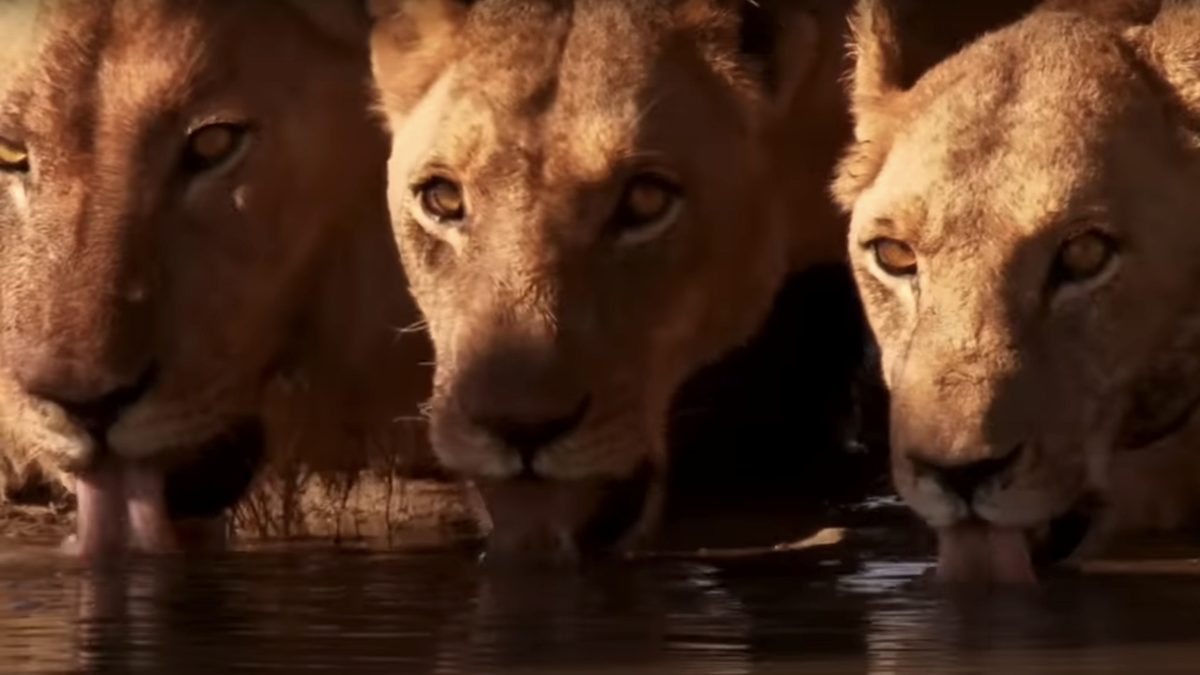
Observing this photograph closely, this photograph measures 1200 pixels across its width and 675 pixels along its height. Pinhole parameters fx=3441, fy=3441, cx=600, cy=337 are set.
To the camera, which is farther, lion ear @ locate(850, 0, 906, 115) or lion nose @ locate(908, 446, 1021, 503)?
lion ear @ locate(850, 0, 906, 115)

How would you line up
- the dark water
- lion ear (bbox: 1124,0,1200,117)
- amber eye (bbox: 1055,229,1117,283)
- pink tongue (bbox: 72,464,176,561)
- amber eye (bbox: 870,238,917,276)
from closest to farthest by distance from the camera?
1. the dark water
2. amber eye (bbox: 1055,229,1117,283)
3. amber eye (bbox: 870,238,917,276)
4. lion ear (bbox: 1124,0,1200,117)
5. pink tongue (bbox: 72,464,176,561)

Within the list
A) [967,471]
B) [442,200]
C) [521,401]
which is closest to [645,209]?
[442,200]

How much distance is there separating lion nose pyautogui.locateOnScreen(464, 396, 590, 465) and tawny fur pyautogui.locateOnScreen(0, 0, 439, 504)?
704 millimetres

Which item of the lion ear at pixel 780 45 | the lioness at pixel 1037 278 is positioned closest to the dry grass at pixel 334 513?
the lion ear at pixel 780 45

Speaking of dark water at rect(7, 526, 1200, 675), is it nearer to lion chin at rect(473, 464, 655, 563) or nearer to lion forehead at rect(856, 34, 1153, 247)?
lion chin at rect(473, 464, 655, 563)

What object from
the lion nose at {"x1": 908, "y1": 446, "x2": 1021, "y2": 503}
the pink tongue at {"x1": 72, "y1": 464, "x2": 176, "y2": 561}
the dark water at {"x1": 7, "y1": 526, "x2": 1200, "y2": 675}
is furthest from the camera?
the pink tongue at {"x1": 72, "y1": 464, "x2": 176, "y2": 561}

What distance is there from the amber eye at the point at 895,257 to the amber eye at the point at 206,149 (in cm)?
118

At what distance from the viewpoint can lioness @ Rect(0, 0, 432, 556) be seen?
564 centimetres

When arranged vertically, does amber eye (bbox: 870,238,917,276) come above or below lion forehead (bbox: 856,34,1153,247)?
below

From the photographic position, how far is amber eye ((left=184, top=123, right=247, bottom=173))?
582cm

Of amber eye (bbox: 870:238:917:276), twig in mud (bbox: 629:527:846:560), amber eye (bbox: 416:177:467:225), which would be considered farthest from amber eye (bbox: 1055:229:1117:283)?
amber eye (bbox: 416:177:467:225)

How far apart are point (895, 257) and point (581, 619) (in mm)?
973

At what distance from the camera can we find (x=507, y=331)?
17.3ft

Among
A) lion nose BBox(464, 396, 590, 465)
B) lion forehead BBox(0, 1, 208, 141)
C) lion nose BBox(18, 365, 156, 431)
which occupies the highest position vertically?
lion forehead BBox(0, 1, 208, 141)
